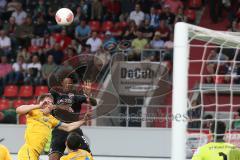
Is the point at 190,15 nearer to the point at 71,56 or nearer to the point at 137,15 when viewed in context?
the point at 137,15

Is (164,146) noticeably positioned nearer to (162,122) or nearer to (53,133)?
(162,122)

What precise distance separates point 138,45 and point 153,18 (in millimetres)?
1416

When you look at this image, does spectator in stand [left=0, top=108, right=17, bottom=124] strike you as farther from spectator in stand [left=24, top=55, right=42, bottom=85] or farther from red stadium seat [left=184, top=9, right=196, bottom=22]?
red stadium seat [left=184, top=9, right=196, bottom=22]

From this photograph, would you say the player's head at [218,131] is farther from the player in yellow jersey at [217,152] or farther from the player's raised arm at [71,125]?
the player's raised arm at [71,125]

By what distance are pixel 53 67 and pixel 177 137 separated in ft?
34.2

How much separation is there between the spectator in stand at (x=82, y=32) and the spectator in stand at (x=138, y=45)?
1.45 meters

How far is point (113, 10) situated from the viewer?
1898 centimetres

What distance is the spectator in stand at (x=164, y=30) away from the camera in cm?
1730

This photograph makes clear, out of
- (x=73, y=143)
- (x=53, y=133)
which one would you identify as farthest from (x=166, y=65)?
(x=73, y=143)

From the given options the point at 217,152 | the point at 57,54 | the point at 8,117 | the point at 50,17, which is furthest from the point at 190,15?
the point at 217,152

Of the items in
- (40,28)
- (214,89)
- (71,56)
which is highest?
(40,28)

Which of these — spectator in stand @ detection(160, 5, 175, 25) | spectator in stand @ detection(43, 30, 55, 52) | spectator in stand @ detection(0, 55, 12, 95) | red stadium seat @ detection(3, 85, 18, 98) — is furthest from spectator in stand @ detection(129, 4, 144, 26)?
red stadium seat @ detection(3, 85, 18, 98)

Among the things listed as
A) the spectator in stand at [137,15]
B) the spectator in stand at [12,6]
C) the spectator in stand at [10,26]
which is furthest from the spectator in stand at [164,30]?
the spectator in stand at [12,6]

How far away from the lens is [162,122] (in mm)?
14898
